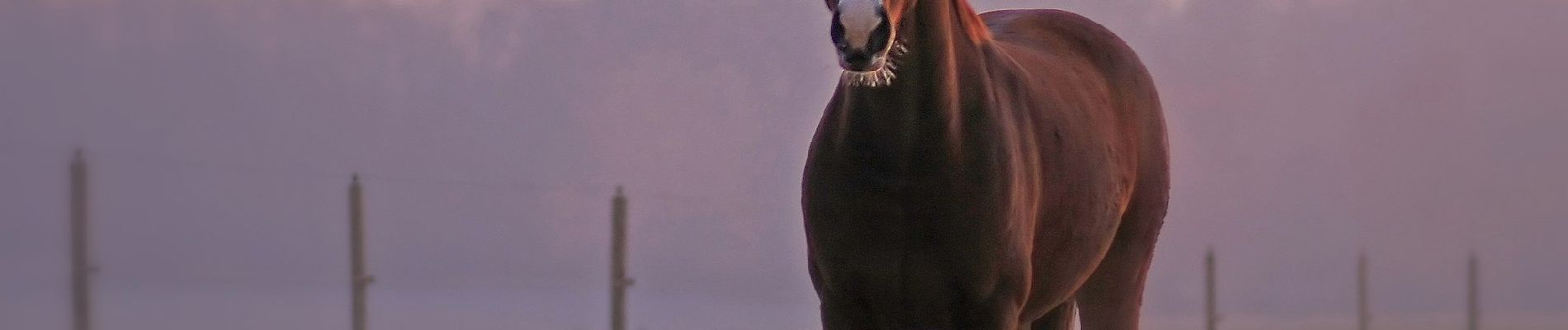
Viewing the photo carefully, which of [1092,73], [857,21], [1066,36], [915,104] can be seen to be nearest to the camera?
[857,21]

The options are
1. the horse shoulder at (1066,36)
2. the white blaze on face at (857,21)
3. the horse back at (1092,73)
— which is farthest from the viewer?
the horse shoulder at (1066,36)

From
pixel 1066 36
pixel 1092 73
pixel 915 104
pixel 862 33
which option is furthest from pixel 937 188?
pixel 1066 36

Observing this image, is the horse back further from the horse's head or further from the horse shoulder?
the horse's head

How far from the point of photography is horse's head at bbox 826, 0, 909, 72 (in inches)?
74.9

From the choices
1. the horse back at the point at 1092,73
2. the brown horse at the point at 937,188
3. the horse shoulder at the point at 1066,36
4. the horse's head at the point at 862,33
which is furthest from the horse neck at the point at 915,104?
the horse shoulder at the point at 1066,36

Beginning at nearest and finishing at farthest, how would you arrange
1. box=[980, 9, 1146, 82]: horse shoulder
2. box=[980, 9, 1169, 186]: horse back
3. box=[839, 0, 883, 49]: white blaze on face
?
box=[839, 0, 883, 49]: white blaze on face
box=[980, 9, 1169, 186]: horse back
box=[980, 9, 1146, 82]: horse shoulder

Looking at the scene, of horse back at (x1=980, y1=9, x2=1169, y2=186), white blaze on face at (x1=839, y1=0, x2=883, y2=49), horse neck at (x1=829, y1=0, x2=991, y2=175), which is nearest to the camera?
white blaze on face at (x1=839, y1=0, x2=883, y2=49)

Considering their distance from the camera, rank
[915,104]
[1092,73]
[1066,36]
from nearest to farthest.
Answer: [915,104] → [1092,73] → [1066,36]

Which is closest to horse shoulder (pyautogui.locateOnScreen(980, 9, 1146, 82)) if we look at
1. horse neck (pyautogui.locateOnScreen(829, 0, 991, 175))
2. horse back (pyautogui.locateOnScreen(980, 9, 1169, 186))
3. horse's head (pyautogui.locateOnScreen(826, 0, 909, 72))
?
horse back (pyautogui.locateOnScreen(980, 9, 1169, 186))

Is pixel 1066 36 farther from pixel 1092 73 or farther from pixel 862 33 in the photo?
pixel 862 33

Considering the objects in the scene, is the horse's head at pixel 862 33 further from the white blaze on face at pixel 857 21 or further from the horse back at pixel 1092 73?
the horse back at pixel 1092 73

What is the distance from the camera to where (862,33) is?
6.25 feet

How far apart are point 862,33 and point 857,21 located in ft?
0.05

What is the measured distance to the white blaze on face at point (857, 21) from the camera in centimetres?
190
